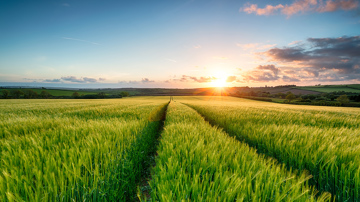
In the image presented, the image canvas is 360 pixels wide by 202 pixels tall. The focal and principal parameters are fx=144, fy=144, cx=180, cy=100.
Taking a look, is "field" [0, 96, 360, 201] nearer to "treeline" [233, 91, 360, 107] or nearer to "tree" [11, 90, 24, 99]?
"treeline" [233, 91, 360, 107]

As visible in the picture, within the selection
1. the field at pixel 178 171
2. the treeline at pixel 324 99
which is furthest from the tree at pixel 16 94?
the treeline at pixel 324 99

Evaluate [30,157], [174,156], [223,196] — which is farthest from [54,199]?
[223,196]

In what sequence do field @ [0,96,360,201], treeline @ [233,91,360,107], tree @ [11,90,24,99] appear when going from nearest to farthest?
field @ [0,96,360,201] < treeline @ [233,91,360,107] < tree @ [11,90,24,99]

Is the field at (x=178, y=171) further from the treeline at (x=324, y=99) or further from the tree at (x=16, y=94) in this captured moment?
the tree at (x=16, y=94)

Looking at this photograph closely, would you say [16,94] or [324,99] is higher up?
[16,94]

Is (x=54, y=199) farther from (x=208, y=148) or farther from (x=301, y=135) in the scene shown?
(x=301, y=135)

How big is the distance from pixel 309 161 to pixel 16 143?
551 centimetres

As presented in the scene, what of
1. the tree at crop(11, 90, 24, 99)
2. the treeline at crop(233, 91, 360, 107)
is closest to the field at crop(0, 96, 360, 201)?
the treeline at crop(233, 91, 360, 107)

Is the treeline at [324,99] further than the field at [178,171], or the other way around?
the treeline at [324,99]

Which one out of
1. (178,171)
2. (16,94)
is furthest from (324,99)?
(16,94)

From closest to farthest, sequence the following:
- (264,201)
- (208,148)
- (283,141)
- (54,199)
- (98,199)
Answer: (264,201)
(54,199)
(98,199)
(208,148)
(283,141)

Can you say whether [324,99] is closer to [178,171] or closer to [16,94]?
[178,171]

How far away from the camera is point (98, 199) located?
1.63m

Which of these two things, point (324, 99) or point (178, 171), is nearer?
point (178, 171)
